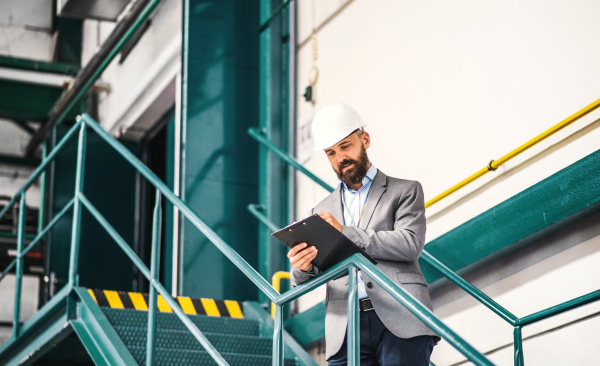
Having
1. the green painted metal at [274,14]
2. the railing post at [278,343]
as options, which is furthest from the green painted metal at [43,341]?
the green painted metal at [274,14]

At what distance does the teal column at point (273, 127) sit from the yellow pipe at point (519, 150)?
210 cm

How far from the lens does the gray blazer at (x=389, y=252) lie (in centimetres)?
274

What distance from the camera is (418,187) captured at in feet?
9.66

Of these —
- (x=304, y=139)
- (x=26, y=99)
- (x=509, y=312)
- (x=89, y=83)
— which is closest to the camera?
(x=509, y=312)

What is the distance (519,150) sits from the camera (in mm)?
3723

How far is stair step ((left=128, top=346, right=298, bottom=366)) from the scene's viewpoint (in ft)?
13.7

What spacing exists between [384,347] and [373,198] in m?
0.62

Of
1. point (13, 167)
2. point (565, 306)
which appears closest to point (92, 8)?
point (13, 167)

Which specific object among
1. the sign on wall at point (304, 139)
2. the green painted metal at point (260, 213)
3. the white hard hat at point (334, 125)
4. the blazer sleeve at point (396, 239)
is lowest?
the blazer sleeve at point (396, 239)

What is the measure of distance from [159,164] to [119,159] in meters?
0.54

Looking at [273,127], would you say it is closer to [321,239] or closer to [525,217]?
[525,217]

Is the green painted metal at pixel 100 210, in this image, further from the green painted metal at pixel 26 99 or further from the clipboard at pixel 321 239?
the clipboard at pixel 321 239

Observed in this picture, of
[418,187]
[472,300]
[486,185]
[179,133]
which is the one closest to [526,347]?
[472,300]

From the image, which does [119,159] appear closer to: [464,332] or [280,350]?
[464,332]
